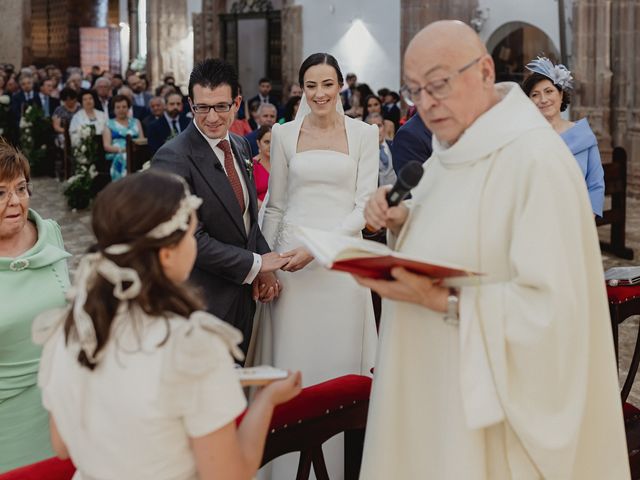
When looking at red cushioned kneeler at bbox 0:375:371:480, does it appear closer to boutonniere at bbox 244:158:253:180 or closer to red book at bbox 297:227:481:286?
red book at bbox 297:227:481:286

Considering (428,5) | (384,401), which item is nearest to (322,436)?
(384,401)

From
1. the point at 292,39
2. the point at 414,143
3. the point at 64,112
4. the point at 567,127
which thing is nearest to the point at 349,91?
the point at 292,39

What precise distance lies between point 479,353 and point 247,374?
535 mm

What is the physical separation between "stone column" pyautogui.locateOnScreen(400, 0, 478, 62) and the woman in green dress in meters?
10.8

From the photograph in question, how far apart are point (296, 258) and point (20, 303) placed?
1148 millimetres

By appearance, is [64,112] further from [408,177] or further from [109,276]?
[109,276]

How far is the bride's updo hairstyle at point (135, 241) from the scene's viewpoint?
1667 mm

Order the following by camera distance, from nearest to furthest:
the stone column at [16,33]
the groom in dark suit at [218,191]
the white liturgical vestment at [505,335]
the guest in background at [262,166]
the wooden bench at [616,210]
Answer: the white liturgical vestment at [505,335]
the groom in dark suit at [218,191]
the guest in background at [262,166]
the wooden bench at [616,210]
the stone column at [16,33]

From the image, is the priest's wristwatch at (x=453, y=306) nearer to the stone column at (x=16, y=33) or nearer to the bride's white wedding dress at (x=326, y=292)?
the bride's white wedding dress at (x=326, y=292)

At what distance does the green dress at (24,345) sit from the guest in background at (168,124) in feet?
23.2

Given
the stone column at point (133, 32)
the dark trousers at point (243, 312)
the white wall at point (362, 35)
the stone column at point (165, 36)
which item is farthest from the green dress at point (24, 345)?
the stone column at point (133, 32)

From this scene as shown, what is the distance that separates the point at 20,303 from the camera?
8.63ft

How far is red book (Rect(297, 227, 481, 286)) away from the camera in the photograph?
187 cm

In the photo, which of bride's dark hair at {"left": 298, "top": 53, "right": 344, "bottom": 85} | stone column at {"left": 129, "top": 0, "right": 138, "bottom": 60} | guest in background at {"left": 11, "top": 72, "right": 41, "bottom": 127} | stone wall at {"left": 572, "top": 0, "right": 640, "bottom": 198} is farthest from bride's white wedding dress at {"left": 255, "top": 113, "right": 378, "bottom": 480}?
stone column at {"left": 129, "top": 0, "right": 138, "bottom": 60}
